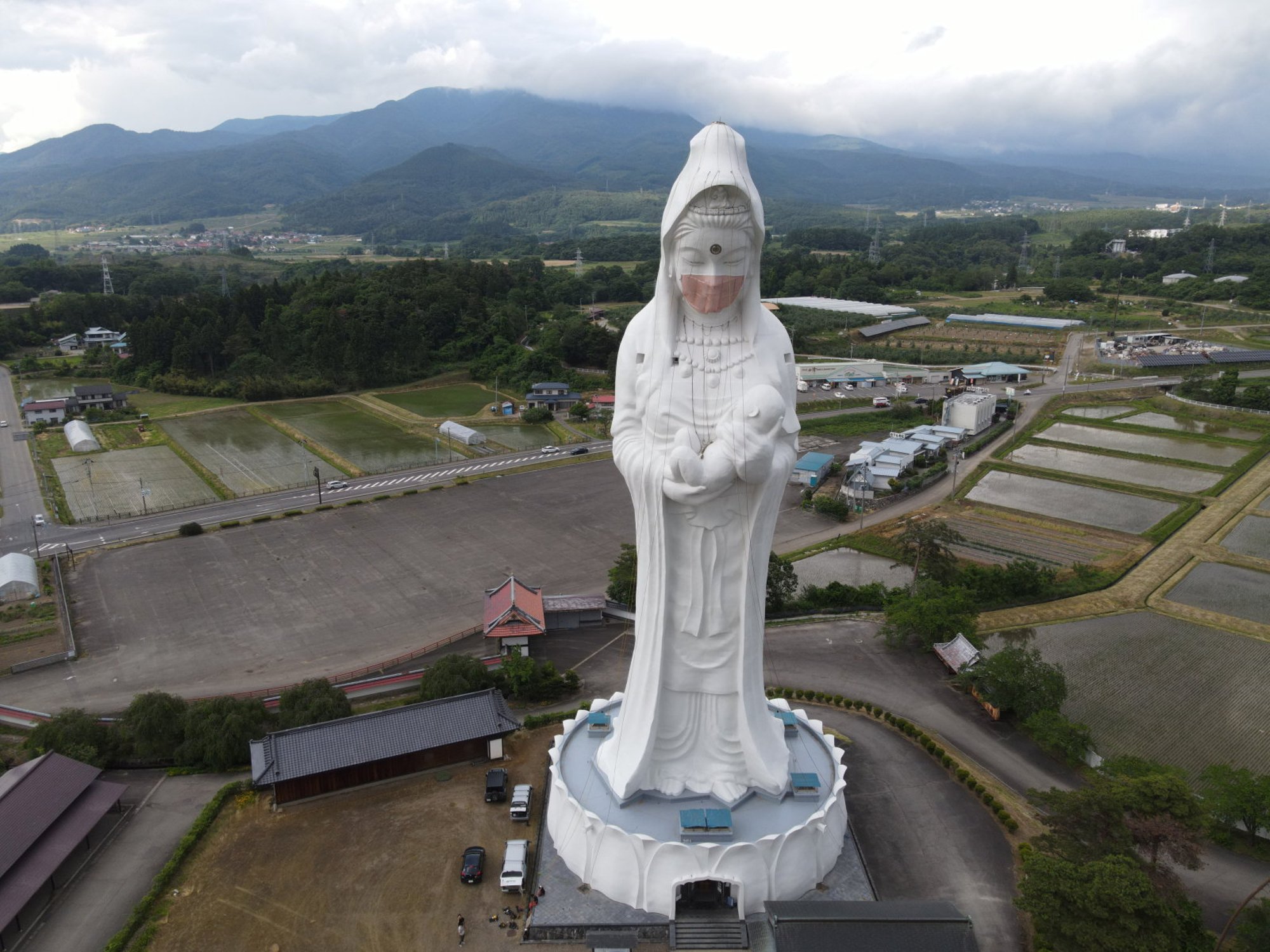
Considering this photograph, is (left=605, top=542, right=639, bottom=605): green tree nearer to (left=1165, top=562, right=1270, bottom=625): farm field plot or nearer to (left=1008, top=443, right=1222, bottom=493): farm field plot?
(left=1165, top=562, right=1270, bottom=625): farm field plot

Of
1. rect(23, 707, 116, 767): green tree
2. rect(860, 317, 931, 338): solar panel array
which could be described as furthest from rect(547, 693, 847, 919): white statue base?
rect(860, 317, 931, 338): solar panel array

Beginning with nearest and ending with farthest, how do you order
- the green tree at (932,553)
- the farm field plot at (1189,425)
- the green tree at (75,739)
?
1. the green tree at (75,739)
2. the green tree at (932,553)
3. the farm field plot at (1189,425)

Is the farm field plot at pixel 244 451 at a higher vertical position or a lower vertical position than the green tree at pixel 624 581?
lower

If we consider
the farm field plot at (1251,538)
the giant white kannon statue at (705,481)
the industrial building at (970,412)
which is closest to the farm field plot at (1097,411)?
the industrial building at (970,412)

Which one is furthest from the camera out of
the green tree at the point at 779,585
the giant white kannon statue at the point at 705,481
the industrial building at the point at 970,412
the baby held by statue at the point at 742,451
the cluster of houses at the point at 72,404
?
the cluster of houses at the point at 72,404

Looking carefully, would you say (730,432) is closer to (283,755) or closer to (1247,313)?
(283,755)

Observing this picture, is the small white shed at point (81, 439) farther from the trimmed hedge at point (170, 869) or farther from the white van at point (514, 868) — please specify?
the white van at point (514, 868)

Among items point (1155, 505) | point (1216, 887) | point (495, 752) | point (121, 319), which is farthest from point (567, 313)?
point (1216, 887)
